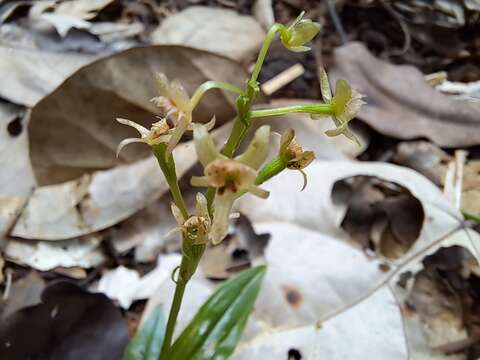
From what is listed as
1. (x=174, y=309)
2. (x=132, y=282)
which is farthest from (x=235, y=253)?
(x=174, y=309)

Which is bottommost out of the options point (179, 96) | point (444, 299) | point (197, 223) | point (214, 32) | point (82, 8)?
point (444, 299)

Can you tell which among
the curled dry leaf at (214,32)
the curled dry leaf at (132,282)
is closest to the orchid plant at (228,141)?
the curled dry leaf at (132,282)

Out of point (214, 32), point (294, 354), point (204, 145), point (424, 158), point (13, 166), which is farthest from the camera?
point (214, 32)

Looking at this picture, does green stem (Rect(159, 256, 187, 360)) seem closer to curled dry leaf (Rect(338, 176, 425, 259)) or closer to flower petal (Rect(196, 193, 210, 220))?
flower petal (Rect(196, 193, 210, 220))

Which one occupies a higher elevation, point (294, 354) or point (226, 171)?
point (226, 171)

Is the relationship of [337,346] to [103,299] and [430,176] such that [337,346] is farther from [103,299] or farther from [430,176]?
[430,176]

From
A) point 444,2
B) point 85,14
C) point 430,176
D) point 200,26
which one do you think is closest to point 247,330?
point 430,176

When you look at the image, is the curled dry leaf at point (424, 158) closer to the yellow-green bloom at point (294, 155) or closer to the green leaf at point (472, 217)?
the green leaf at point (472, 217)

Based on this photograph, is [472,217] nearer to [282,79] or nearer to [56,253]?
A: [282,79]
